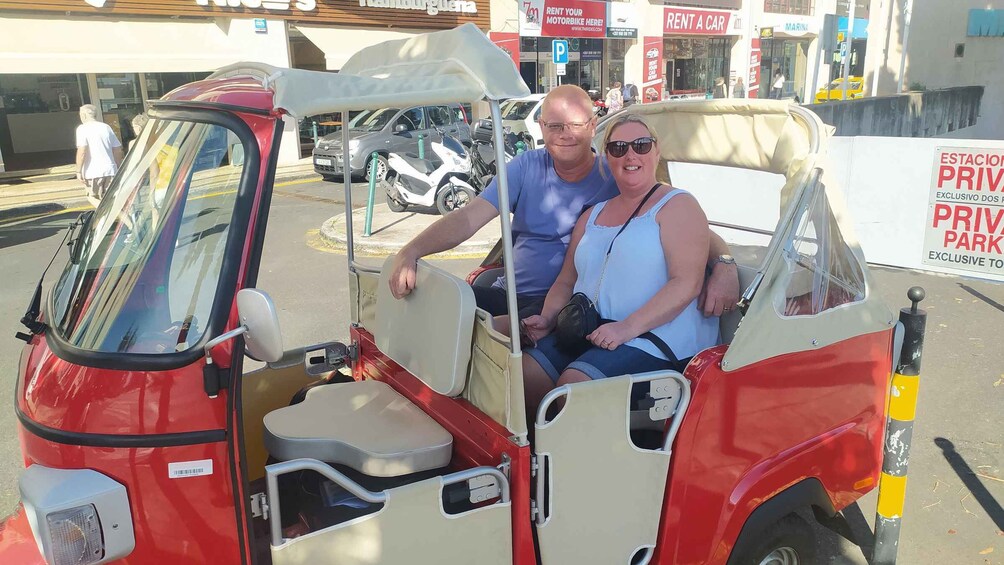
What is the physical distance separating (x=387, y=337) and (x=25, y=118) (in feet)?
63.8

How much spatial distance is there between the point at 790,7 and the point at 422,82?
4400cm

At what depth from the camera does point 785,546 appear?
2.70 m

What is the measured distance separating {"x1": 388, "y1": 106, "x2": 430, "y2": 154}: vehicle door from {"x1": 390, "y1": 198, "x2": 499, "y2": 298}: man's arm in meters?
11.4

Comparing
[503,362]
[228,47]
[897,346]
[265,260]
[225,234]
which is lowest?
[265,260]

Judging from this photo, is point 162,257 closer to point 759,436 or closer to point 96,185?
point 759,436

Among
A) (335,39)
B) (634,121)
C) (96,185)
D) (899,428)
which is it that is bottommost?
(899,428)

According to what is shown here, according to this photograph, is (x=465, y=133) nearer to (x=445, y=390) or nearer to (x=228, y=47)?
(x=228, y=47)

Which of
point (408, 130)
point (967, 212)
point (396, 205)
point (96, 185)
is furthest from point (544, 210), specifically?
point (408, 130)

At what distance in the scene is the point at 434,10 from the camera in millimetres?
22188

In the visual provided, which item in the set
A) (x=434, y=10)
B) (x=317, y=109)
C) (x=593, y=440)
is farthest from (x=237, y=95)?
(x=434, y=10)

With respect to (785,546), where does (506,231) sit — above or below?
above

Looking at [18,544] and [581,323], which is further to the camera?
[581,323]

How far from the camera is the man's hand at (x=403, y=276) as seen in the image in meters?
2.62

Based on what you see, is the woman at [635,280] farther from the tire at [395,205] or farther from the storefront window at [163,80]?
the storefront window at [163,80]
